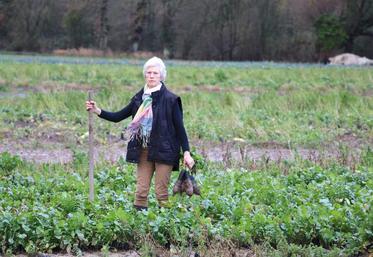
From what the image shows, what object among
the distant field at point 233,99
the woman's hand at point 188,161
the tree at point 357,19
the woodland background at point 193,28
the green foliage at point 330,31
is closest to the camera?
the woman's hand at point 188,161

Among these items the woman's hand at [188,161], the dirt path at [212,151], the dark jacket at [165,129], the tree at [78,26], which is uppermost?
the tree at [78,26]

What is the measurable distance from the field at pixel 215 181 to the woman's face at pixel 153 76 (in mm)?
1315

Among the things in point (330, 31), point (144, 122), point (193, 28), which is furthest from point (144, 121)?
point (193, 28)

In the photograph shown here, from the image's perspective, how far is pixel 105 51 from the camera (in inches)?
2041

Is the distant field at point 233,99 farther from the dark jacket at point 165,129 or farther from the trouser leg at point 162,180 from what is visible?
the dark jacket at point 165,129

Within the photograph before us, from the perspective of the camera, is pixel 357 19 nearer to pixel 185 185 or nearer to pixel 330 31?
pixel 330 31

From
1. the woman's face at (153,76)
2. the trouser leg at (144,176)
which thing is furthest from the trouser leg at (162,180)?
the woman's face at (153,76)

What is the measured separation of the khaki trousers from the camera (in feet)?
25.1

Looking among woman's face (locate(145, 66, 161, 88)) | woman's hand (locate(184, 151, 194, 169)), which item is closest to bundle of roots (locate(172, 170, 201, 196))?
woman's hand (locate(184, 151, 194, 169))

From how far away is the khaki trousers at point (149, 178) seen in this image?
7.66 meters

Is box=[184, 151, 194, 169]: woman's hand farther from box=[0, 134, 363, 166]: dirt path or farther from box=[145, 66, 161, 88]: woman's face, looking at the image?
box=[0, 134, 363, 166]: dirt path

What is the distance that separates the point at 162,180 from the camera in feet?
25.3

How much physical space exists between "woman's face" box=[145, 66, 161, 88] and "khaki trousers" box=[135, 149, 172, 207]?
0.72 metres

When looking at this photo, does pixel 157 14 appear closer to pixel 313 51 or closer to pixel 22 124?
pixel 313 51
